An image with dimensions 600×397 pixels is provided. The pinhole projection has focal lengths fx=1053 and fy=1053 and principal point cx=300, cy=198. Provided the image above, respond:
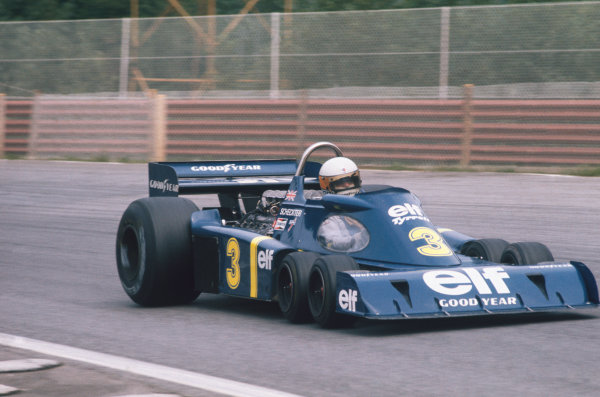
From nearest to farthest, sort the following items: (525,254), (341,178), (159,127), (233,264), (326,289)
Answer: (326,289)
(525,254)
(341,178)
(233,264)
(159,127)

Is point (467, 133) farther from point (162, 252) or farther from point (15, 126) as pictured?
point (162, 252)

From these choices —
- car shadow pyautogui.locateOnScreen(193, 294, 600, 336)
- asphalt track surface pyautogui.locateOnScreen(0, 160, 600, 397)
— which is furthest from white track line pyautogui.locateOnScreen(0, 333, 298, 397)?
car shadow pyautogui.locateOnScreen(193, 294, 600, 336)

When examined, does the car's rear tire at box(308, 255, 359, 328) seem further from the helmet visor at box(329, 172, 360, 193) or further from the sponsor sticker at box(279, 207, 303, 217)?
the helmet visor at box(329, 172, 360, 193)

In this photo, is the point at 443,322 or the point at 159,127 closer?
the point at 443,322

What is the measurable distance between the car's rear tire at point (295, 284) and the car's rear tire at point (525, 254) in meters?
1.39

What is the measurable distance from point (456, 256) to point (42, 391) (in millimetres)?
3000

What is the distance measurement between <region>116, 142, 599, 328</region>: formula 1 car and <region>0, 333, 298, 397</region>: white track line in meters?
1.32

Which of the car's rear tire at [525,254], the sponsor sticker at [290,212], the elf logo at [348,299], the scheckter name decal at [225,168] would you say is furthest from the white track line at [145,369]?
the scheckter name decal at [225,168]

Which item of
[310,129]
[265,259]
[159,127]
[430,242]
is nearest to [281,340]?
[265,259]

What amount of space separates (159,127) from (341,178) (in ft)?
50.7

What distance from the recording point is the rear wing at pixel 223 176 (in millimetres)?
8633

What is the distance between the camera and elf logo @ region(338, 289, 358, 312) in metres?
6.21

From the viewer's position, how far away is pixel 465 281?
6.39m

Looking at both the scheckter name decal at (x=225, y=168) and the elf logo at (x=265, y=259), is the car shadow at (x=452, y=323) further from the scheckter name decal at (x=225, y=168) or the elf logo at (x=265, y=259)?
the scheckter name decal at (x=225, y=168)
